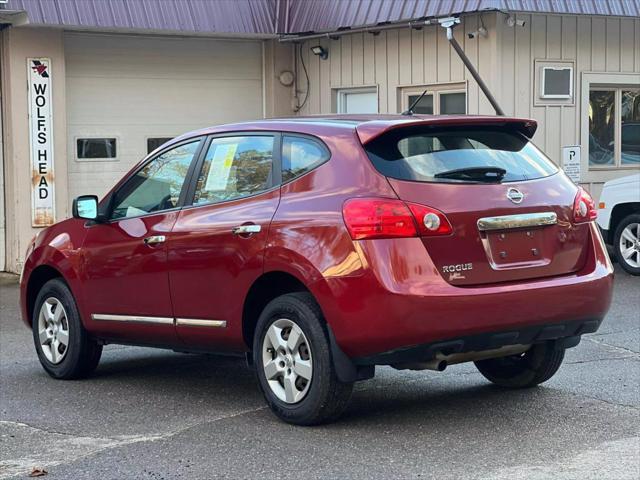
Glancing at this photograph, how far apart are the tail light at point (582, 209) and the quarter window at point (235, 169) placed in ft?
5.81

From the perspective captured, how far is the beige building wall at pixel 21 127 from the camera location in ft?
45.4

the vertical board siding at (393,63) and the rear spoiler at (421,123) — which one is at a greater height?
the vertical board siding at (393,63)

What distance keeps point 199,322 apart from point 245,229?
2.48 feet

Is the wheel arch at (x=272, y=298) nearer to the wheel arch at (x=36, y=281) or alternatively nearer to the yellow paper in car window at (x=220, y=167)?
the yellow paper in car window at (x=220, y=167)

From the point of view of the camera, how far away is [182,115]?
1552 cm

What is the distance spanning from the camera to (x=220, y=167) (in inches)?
275

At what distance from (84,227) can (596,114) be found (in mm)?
9175

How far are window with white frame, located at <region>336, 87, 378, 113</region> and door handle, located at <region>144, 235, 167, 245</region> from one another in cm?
849

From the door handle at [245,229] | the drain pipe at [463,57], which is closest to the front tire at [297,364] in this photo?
the door handle at [245,229]

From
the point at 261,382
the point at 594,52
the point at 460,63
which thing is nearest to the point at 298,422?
the point at 261,382

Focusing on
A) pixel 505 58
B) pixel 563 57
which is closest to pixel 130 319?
pixel 505 58

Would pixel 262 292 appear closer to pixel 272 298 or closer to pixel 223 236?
pixel 272 298

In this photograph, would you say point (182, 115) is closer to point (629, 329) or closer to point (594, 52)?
point (594, 52)

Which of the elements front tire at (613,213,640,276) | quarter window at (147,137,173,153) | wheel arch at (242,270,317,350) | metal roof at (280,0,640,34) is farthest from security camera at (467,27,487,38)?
wheel arch at (242,270,317,350)
